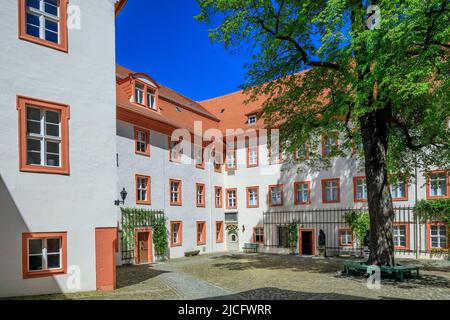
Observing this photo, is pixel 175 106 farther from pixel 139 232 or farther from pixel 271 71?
pixel 271 71

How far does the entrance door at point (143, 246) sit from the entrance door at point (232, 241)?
8.81m

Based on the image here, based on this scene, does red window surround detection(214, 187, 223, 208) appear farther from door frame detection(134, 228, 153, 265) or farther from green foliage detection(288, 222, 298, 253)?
door frame detection(134, 228, 153, 265)

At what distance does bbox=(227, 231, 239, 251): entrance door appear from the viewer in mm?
28422

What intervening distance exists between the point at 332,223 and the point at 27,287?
18949mm

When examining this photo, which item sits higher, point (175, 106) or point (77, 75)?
point (175, 106)

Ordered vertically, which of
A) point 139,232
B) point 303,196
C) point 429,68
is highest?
point 429,68

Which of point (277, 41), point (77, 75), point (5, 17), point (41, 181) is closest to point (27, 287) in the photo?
point (41, 181)

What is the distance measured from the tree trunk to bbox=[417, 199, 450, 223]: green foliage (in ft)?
27.0

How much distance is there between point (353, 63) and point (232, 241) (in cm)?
1914

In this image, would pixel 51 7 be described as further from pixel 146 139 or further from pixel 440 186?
pixel 440 186

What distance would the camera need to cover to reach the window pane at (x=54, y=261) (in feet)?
31.5

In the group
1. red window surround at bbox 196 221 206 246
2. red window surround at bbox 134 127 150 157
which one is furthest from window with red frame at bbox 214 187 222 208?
red window surround at bbox 134 127 150 157

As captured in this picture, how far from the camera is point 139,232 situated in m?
20.7

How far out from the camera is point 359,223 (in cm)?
2227
